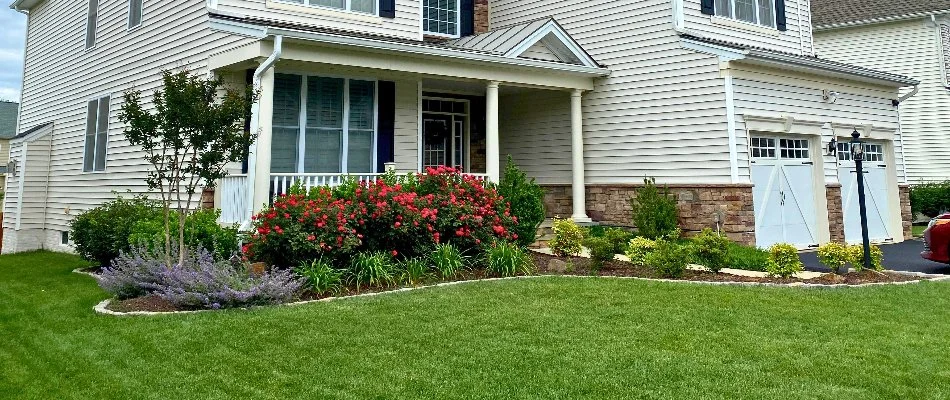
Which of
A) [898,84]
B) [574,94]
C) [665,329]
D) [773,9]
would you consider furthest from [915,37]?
[665,329]

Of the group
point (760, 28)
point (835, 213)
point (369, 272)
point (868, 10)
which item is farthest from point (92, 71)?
point (868, 10)

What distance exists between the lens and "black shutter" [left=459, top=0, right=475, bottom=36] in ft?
48.3

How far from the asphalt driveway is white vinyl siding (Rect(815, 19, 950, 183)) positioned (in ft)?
27.4

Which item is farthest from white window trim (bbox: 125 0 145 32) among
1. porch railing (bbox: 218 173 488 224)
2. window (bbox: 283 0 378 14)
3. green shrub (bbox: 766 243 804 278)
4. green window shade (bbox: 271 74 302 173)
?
green shrub (bbox: 766 243 804 278)

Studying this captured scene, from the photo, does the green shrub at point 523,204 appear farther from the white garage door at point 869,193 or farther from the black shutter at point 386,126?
the white garage door at point 869,193

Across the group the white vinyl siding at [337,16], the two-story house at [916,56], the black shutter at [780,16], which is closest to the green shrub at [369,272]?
the white vinyl siding at [337,16]

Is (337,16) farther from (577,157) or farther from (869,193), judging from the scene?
(869,193)

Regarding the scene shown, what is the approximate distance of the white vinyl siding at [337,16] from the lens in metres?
10.7

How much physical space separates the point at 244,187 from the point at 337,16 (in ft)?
12.8

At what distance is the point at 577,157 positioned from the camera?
1305cm

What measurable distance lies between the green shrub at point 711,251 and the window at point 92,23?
44.0ft

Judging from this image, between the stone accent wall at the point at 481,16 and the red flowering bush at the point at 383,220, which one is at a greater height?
the stone accent wall at the point at 481,16

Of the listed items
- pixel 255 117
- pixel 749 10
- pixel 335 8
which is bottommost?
pixel 255 117

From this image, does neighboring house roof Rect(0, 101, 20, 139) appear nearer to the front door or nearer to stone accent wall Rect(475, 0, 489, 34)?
stone accent wall Rect(475, 0, 489, 34)
